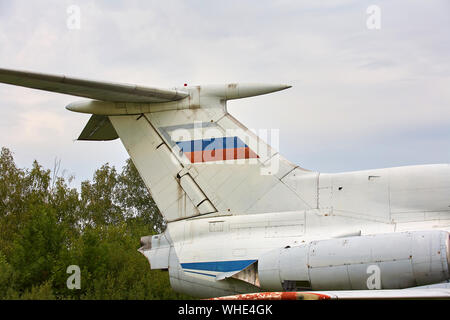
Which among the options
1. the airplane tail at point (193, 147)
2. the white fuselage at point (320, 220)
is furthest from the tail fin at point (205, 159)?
the white fuselage at point (320, 220)

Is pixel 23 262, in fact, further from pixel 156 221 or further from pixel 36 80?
pixel 156 221

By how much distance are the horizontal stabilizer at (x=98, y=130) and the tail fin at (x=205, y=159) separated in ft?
0.80

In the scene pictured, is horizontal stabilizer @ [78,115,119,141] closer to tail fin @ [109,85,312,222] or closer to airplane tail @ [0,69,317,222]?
airplane tail @ [0,69,317,222]

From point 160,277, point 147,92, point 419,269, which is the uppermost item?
point 147,92

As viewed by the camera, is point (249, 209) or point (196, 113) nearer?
point (249, 209)

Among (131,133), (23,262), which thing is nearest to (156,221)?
(23,262)

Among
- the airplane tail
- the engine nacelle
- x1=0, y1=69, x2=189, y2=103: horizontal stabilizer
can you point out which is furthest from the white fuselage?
x1=0, y1=69, x2=189, y2=103: horizontal stabilizer

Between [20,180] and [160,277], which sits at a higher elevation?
[20,180]

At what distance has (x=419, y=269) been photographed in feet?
21.4

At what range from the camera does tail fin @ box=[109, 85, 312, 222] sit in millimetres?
8359

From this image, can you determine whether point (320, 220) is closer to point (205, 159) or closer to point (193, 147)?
point (205, 159)

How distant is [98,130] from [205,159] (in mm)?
2051

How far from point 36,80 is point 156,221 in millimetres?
24791
